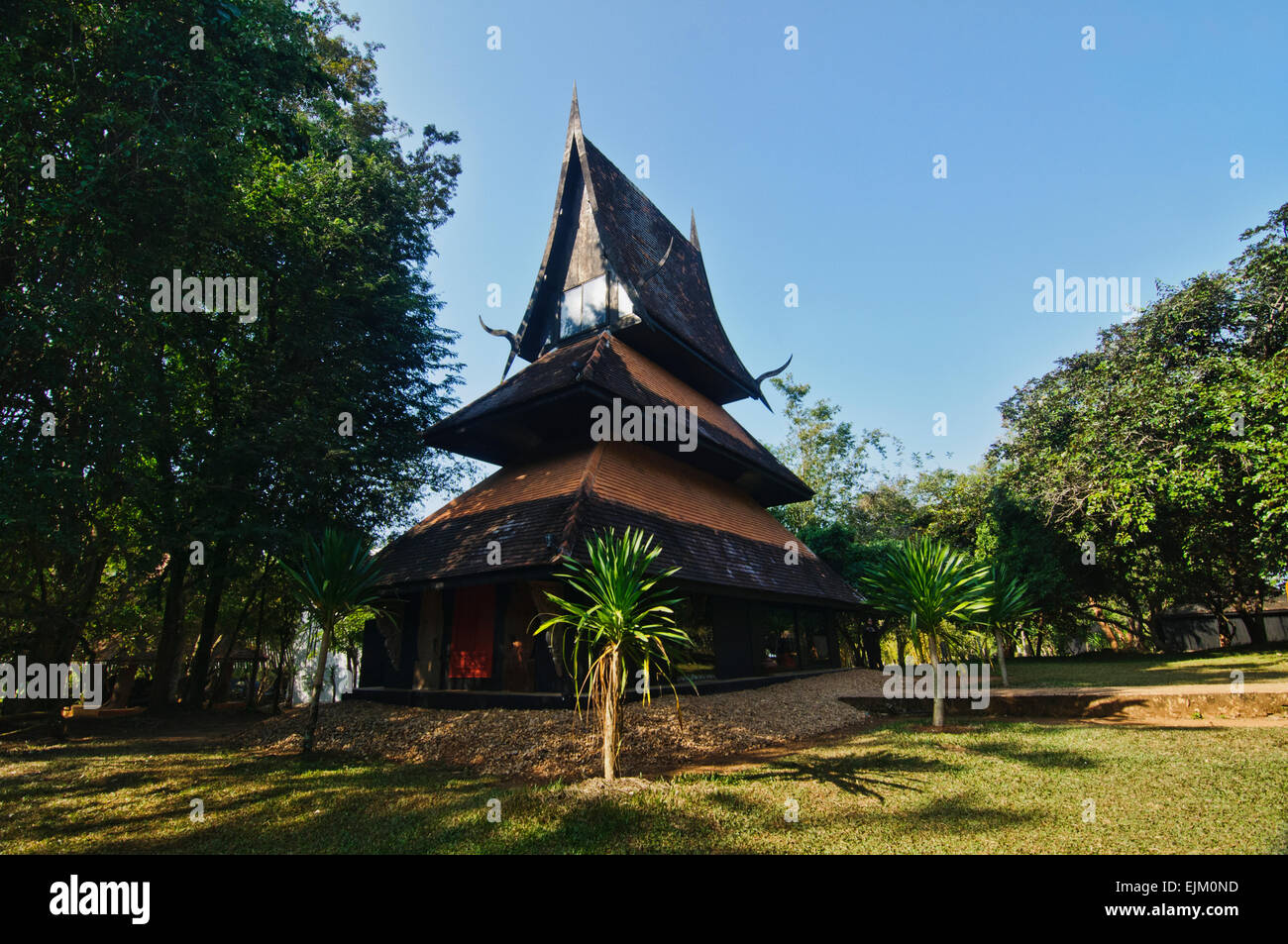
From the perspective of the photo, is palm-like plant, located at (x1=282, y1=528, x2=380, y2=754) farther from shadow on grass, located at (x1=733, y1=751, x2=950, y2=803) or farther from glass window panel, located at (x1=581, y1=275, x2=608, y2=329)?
glass window panel, located at (x1=581, y1=275, x2=608, y2=329)

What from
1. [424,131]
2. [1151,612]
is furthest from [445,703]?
[1151,612]

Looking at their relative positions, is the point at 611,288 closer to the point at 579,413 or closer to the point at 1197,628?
the point at 579,413

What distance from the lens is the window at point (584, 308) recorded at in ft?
51.6

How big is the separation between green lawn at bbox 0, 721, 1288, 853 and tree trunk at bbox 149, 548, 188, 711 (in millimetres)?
7400

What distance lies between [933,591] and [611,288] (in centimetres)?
1098

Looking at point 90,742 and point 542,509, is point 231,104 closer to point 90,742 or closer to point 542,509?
point 542,509

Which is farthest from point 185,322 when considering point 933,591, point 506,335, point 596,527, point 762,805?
point 933,591

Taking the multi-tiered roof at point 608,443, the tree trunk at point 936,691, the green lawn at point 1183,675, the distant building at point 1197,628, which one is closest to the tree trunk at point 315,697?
the multi-tiered roof at point 608,443

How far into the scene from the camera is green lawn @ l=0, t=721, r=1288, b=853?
4.41 meters

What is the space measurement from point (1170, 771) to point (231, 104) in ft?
57.0
